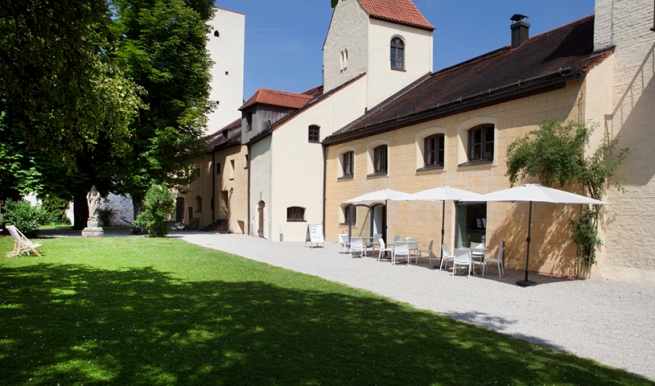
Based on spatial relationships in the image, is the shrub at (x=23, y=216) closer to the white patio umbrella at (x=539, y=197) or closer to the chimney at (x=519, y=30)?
the white patio umbrella at (x=539, y=197)

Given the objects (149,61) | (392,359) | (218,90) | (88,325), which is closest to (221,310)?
(88,325)

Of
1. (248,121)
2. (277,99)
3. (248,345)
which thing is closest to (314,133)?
(277,99)

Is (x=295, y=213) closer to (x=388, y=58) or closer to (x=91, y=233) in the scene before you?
(x=388, y=58)

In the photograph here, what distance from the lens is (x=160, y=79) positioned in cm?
2375

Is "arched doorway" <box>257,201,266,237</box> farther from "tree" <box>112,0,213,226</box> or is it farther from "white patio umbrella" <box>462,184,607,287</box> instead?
"white patio umbrella" <box>462,184,607,287</box>

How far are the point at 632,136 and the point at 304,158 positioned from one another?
15.5m

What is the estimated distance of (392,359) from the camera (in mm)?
5168

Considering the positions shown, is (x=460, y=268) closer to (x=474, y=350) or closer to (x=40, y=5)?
(x=474, y=350)

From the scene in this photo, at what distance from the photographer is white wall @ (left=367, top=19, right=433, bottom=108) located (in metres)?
24.8

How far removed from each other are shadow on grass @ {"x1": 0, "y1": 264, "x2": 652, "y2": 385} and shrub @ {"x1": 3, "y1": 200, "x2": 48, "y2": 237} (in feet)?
42.0

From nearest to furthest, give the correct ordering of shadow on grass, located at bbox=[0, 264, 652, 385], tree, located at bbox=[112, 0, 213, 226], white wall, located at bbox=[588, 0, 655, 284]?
shadow on grass, located at bbox=[0, 264, 652, 385], white wall, located at bbox=[588, 0, 655, 284], tree, located at bbox=[112, 0, 213, 226]

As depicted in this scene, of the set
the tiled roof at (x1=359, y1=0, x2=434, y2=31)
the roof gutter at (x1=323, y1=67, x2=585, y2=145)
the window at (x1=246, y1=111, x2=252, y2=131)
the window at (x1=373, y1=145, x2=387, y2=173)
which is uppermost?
the tiled roof at (x1=359, y1=0, x2=434, y2=31)

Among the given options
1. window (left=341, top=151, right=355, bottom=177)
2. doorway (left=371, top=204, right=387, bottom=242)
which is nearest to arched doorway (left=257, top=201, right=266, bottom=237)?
window (left=341, top=151, right=355, bottom=177)

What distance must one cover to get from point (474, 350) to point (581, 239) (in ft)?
25.0
